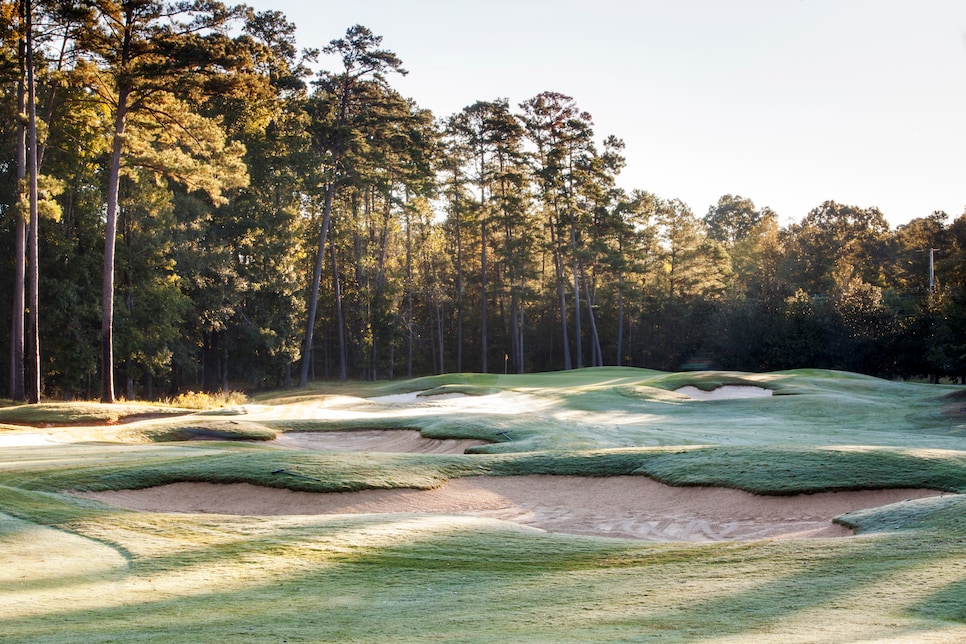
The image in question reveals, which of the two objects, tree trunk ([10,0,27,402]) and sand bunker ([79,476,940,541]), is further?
tree trunk ([10,0,27,402])

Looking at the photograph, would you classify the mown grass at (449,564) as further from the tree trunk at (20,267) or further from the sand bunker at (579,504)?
the tree trunk at (20,267)

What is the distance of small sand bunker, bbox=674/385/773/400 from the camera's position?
30.3m

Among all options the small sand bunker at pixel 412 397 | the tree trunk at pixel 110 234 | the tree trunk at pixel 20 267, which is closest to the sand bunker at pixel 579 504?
the tree trunk at pixel 110 234

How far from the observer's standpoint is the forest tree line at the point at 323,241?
26547 mm

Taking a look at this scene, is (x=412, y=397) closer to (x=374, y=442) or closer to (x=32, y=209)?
(x=32, y=209)

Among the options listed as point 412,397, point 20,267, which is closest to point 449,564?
point 20,267

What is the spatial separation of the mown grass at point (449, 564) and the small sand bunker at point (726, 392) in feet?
59.7

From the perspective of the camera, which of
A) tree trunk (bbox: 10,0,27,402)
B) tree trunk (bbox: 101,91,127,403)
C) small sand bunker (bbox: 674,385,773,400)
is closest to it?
tree trunk (bbox: 10,0,27,402)

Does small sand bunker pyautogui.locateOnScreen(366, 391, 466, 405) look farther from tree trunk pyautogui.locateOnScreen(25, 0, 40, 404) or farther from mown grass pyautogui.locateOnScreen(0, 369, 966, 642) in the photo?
mown grass pyautogui.locateOnScreen(0, 369, 966, 642)

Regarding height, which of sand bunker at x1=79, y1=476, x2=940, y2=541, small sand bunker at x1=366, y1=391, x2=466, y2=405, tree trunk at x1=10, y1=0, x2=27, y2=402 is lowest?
sand bunker at x1=79, y1=476, x2=940, y2=541

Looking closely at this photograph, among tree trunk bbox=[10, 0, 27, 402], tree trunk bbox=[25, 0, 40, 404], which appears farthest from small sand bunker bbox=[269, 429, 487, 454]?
tree trunk bbox=[10, 0, 27, 402]

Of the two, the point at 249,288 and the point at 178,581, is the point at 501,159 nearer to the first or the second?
the point at 249,288

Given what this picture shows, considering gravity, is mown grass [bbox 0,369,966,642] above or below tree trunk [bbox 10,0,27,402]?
below

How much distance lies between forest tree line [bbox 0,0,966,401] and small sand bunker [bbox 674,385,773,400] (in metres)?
6.75
